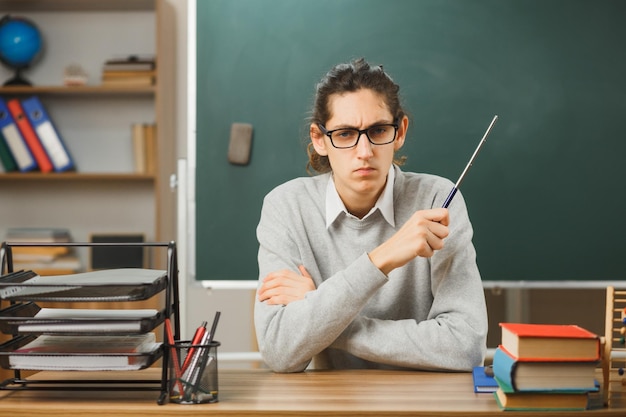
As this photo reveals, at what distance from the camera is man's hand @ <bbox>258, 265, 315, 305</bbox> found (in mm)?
1717

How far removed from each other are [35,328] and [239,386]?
0.37 metres

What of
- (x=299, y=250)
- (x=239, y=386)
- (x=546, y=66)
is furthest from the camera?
(x=546, y=66)

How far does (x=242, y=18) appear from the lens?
291 cm

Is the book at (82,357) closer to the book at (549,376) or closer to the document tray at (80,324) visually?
the document tray at (80,324)

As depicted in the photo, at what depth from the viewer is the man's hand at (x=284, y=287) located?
172cm

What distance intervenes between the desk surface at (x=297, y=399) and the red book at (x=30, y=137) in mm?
2612

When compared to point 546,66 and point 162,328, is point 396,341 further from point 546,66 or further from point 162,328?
point 546,66

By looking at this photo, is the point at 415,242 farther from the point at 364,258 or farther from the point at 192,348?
the point at 192,348

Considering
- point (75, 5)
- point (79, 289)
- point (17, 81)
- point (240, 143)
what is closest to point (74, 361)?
point (79, 289)

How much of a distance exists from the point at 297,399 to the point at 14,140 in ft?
10.1

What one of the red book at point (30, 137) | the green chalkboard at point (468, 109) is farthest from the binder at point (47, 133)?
the green chalkboard at point (468, 109)

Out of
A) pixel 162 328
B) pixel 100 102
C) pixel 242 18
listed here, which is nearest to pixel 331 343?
pixel 162 328

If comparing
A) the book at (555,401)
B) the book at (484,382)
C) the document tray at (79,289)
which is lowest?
the book at (484,382)

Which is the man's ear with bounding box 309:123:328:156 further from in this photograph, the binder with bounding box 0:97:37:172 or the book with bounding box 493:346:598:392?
the binder with bounding box 0:97:37:172
